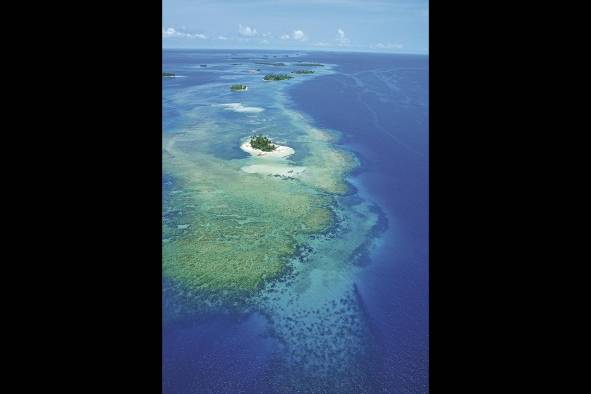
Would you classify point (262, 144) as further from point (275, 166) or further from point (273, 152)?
point (275, 166)

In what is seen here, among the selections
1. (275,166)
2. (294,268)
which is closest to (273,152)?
(275,166)

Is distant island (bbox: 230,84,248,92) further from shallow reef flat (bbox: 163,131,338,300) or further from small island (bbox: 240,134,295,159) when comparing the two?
shallow reef flat (bbox: 163,131,338,300)

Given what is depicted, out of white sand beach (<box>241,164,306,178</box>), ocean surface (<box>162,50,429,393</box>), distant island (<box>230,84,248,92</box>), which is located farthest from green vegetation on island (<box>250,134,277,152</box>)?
distant island (<box>230,84,248,92</box>)

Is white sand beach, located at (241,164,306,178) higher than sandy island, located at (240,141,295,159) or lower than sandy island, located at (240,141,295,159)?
lower

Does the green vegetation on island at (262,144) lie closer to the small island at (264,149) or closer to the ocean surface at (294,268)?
the small island at (264,149)
